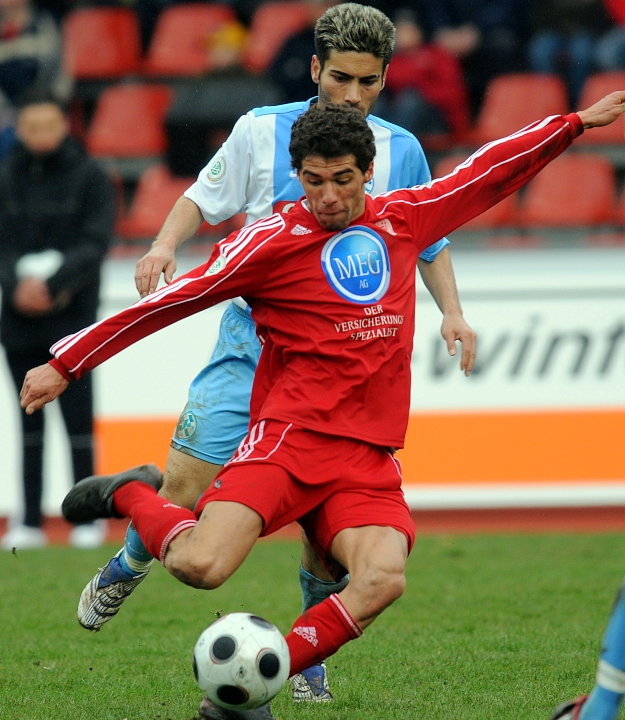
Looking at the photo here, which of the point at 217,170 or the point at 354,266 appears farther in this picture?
the point at 217,170

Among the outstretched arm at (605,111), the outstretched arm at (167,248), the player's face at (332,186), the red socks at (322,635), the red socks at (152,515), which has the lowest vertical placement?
the red socks at (322,635)

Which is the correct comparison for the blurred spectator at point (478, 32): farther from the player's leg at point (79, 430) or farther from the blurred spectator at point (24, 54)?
the player's leg at point (79, 430)

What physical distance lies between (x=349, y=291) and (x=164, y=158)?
7.97 metres

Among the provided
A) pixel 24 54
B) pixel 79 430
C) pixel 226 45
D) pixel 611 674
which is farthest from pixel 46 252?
pixel 611 674

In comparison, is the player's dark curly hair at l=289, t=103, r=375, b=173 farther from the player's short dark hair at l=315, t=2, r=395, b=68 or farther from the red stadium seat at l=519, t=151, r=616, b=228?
the red stadium seat at l=519, t=151, r=616, b=228

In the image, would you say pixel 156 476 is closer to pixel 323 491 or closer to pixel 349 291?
pixel 323 491

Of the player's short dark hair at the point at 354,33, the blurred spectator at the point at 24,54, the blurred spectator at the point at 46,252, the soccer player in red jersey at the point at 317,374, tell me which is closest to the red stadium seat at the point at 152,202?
the blurred spectator at the point at 24,54

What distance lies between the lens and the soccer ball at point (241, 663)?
413 cm

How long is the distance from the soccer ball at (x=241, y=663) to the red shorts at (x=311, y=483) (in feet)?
1.37

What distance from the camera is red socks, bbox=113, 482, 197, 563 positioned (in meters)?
4.54

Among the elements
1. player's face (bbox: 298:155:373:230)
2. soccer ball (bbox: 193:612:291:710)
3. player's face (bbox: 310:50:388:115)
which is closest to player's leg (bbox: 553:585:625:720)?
soccer ball (bbox: 193:612:291:710)

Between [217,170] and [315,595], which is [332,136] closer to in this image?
[217,170]

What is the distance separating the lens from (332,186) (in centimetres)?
450

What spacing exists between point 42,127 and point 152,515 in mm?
5154
